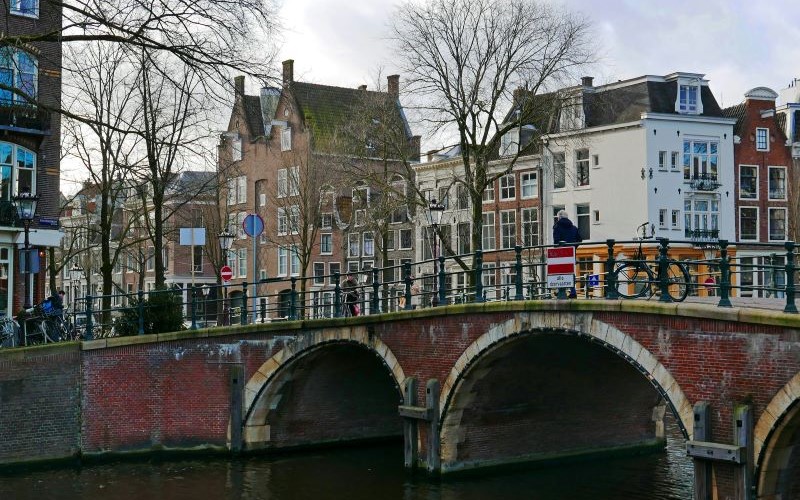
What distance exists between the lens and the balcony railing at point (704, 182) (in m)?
38.5

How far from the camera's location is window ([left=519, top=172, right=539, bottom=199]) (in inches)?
1575

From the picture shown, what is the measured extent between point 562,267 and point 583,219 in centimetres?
2373

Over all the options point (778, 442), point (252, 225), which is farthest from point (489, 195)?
point (778, 442)

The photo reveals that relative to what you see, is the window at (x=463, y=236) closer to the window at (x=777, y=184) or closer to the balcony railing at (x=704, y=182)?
the balcony railing at (x=704, y=182)

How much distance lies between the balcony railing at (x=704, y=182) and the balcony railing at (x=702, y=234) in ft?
5.02

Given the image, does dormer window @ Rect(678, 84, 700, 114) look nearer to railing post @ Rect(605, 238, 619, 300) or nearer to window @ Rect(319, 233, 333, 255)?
window @ Rect(319, 233, 333, 255)

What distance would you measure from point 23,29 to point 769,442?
67.0 ft

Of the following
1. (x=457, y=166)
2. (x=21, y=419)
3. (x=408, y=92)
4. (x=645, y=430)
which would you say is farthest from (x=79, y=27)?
(x=457, y=166)

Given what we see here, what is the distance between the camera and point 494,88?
1128 inches

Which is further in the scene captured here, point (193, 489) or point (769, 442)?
point (193, 489)

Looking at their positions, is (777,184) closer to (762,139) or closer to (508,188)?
(762,139)

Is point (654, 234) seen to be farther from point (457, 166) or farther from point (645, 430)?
point (645, 430)

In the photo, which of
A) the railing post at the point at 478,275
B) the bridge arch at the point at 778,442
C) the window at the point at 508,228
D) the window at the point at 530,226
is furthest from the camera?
the window at the point at 508,228

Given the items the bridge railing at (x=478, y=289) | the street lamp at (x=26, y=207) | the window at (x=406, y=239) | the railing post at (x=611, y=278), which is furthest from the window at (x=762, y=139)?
the railing post at (x=611, y=278)
